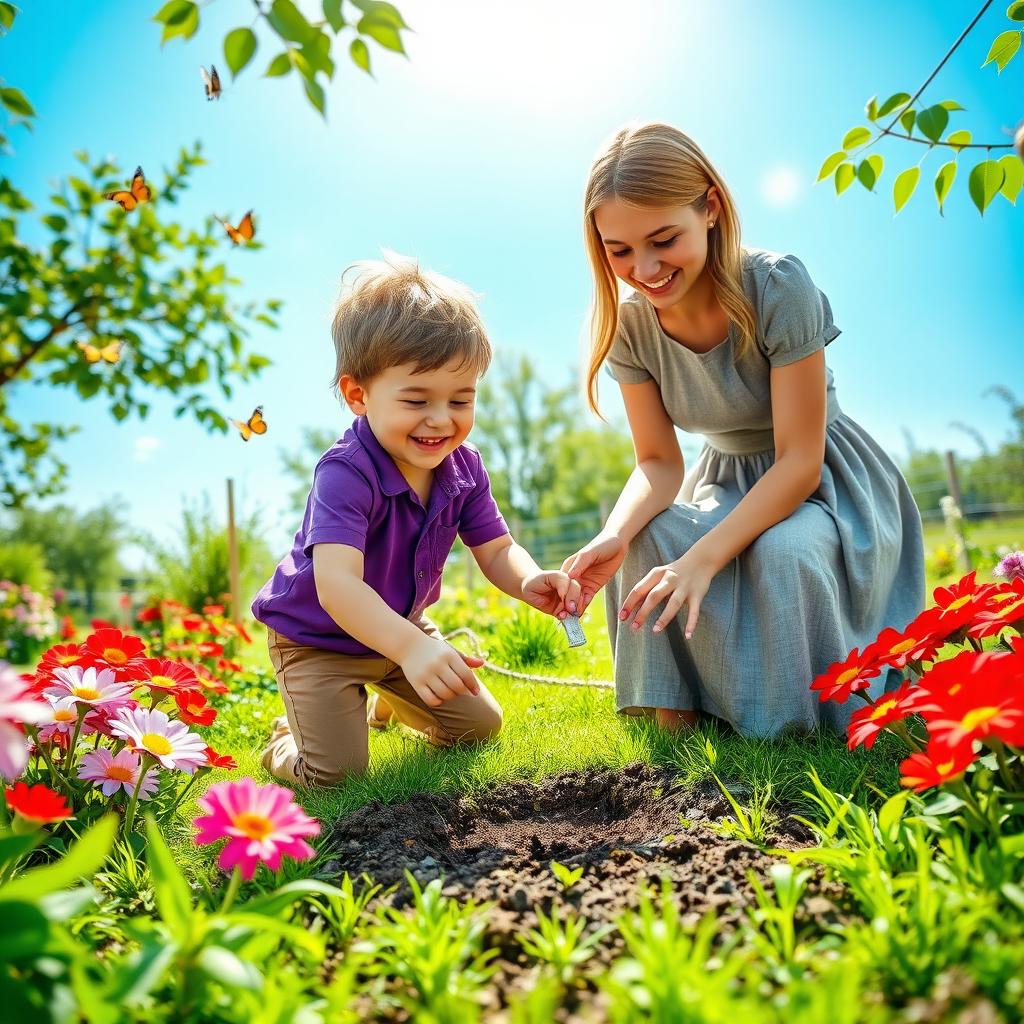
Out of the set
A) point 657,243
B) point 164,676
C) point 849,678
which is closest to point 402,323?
point 657,243

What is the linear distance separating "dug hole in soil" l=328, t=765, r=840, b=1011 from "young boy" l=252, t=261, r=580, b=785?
336 millimetres

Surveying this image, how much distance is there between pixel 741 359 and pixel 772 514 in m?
0.46

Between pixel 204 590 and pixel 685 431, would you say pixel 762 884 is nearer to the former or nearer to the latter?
pixel 685 431

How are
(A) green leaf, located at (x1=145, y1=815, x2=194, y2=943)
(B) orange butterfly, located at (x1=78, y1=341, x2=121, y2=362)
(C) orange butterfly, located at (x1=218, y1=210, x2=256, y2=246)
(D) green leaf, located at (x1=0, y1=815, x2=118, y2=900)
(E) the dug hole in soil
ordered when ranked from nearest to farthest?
(D) green leaf, located at (x1=0, y1=815, x2=118, y2=900)
(A) green leaf, located at (x1=145, y1=815, x2=194, y2=943)
(E) the dug hole in soil
(C) orange butterfly, located at (x1=218, y1=210, x2=256, y2=246)
(B) orange butterfly, located at (x1=78, y1=341, x2=121, y2=362)

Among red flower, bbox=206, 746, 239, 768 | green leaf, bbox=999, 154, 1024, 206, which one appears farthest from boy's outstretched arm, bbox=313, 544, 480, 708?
green leaf, bbox=999, 154, 1024, 206

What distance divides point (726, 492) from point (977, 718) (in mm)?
1470

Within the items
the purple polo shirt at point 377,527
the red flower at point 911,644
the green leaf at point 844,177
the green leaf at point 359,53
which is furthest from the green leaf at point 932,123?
the purple polo shirt at point 377,527

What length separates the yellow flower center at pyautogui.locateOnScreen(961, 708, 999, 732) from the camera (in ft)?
3.55

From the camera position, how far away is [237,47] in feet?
3.13

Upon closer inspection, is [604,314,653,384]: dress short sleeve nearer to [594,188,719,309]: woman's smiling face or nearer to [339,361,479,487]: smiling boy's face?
[594,188,719,309]: woman's smiling face

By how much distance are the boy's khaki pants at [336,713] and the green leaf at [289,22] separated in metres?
1.56

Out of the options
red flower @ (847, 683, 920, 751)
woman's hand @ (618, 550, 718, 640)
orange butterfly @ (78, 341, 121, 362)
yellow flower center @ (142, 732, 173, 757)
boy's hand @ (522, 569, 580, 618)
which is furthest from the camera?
orange butterfly @ (78, 341, 121, 362)

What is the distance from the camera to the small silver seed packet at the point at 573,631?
1.98 metres

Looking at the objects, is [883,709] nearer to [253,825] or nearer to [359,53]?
[253,825]
